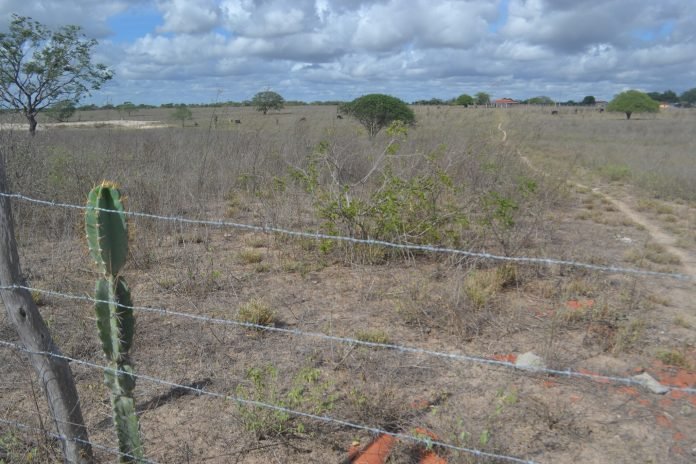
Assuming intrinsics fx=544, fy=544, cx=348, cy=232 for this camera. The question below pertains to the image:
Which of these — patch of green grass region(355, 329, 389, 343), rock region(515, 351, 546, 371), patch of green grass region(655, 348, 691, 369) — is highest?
patch of green grass region(355, 329, 389, 343)

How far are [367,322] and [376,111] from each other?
38.0 ft

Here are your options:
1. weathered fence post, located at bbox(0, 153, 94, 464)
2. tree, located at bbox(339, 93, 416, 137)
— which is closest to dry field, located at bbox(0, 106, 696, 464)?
weathered fence post, located at bbox(0, 153, 94, 464)

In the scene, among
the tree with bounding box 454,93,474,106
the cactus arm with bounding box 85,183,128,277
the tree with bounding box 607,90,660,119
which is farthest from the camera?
the tree with bounding box 454,93,474,106

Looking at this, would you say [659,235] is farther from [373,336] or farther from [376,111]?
[376,111]

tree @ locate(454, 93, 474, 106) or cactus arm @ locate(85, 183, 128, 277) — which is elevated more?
tree @ locate(454, 93, 474, 106)

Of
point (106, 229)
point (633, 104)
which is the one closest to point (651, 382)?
point (106, 229)

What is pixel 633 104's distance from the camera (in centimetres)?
4316

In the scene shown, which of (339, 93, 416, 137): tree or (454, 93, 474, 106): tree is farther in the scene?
(454, 93, 474, 106): tree

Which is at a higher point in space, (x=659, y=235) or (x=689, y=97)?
(x=689, y=97)

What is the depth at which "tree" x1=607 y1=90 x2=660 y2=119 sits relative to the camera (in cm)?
4300

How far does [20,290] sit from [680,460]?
3.52m

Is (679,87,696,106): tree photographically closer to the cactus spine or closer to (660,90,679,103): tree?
(660,90,679,103): tree

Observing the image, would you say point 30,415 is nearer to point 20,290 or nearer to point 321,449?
point 20,290

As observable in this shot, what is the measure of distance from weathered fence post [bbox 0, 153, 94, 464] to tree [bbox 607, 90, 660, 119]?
158 ft
